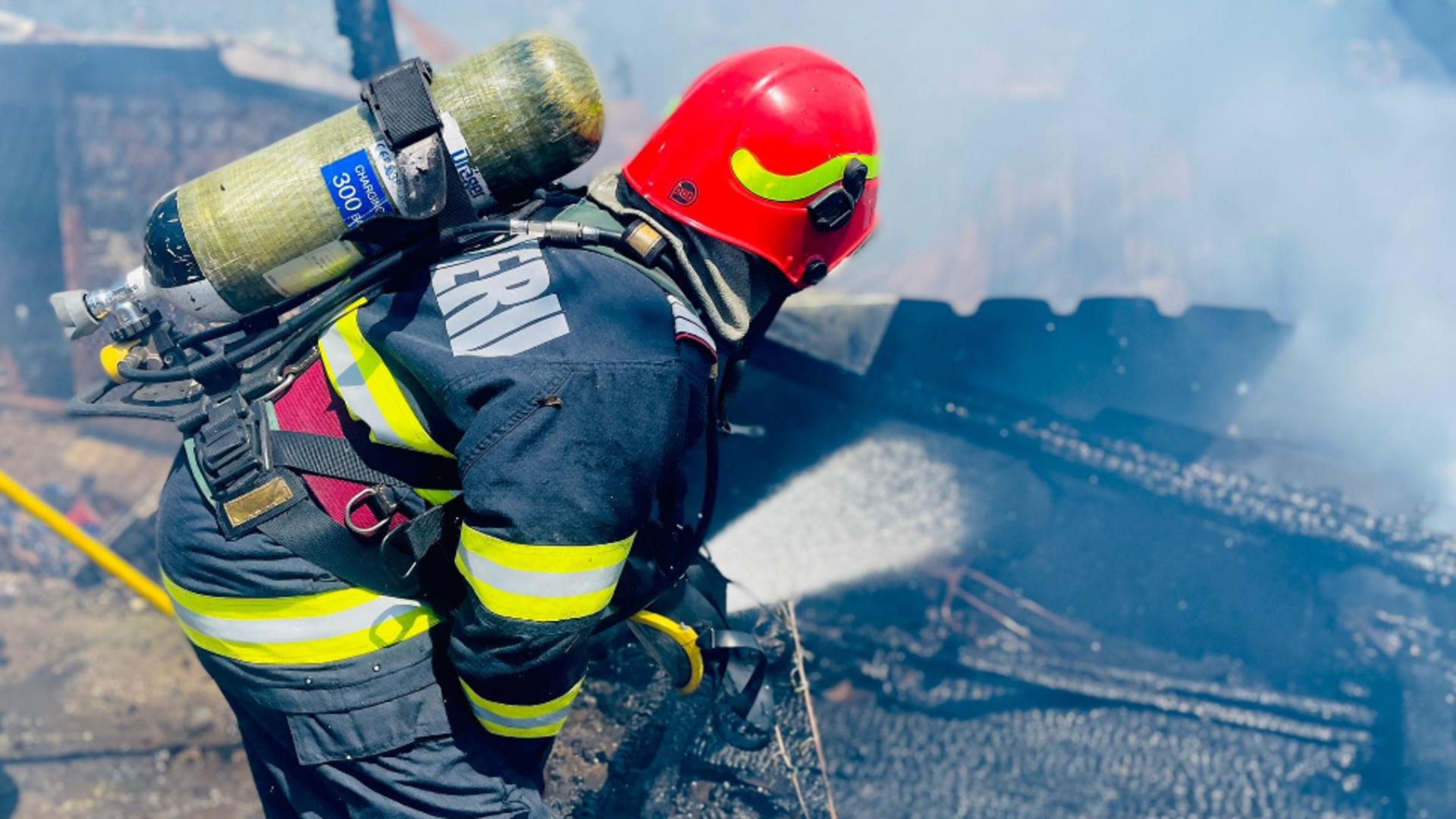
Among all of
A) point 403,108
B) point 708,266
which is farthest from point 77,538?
point 708,266

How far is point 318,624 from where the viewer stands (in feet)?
6.49

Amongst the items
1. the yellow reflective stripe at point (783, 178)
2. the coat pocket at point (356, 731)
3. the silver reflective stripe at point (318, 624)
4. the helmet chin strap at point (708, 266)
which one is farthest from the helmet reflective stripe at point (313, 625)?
the yellow reflective stripe at point (783, 178)

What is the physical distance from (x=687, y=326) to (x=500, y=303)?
0.38 m

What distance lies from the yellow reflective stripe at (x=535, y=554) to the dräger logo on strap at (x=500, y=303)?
358mm

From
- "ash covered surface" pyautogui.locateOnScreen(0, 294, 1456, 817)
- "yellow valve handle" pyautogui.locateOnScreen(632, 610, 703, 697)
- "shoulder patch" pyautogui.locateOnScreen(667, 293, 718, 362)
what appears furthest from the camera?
"ash covered surface" pyautogui.locateOnScreen(0, 294, 1456, 817)

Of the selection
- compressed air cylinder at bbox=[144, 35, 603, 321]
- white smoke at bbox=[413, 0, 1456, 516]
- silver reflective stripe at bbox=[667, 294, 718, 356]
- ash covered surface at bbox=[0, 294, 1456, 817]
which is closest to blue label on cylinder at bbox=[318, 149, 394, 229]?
compressed air cylinder at bbox=[144, 35, 603, 321]

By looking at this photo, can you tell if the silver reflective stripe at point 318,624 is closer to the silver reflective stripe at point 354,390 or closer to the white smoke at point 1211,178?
the silver reflective stripe at point 354,390

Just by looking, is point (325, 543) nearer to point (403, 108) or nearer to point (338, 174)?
point (338, 174)

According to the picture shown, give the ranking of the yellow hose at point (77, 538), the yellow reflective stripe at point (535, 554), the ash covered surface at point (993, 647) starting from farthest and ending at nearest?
the ash covered surface at point (993, 647)
the yellow hose at point (77, 538)
the yellow reflective stripe at point (535, 554)

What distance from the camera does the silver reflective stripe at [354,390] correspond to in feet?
6.10

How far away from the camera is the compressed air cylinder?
1991 mm

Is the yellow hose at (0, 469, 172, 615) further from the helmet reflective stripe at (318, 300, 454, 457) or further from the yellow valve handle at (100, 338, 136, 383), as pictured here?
the helmet reflective stripe at (318, 300, 454, 457)

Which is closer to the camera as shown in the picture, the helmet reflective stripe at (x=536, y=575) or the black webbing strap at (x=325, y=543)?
the helmet reflective stripe at (x=536, y=575)

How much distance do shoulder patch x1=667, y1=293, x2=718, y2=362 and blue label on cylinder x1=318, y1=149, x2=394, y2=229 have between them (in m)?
0.72
